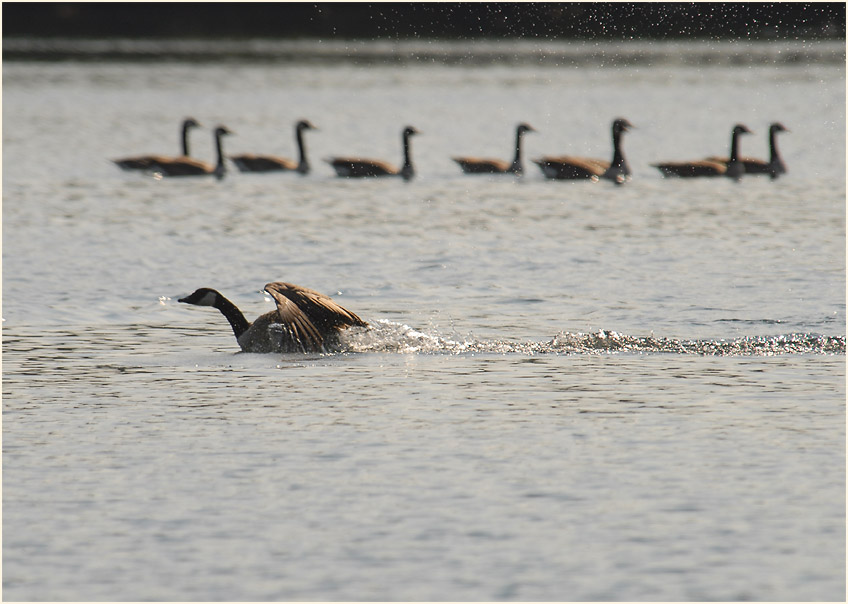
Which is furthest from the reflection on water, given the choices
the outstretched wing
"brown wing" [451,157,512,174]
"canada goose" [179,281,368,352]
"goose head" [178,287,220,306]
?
the outstretched wing

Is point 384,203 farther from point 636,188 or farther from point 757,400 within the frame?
point 757,400

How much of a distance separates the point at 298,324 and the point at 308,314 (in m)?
0.18

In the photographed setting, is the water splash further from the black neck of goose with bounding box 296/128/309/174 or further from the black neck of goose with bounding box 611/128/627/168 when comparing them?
the black neck of goose with bounding box 296/128/309/174

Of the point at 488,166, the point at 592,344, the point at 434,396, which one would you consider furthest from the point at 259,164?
the point at 434,396

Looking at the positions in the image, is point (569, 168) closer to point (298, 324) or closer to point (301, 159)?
point (301, 159)

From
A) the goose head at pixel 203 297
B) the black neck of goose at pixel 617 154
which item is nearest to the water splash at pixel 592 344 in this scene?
the goose head at pixel 203 297

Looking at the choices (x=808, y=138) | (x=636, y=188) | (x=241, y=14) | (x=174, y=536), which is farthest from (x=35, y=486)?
(x=241, y=14)

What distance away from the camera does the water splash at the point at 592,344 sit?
13.8 m

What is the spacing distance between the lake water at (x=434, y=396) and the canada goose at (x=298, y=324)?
0.68 feet

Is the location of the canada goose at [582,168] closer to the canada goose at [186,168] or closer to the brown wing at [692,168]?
the brown wing at [692,168]

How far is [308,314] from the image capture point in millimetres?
14195

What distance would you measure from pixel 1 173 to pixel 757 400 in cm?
2429

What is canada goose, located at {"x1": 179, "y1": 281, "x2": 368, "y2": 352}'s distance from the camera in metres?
14.0

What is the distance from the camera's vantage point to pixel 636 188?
1240 inches
